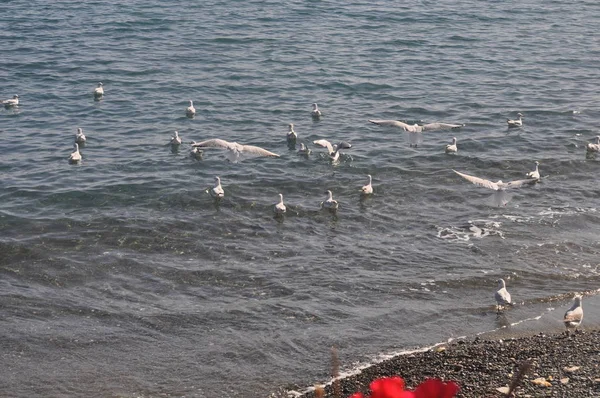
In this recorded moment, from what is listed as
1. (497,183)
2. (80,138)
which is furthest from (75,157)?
(497,183)

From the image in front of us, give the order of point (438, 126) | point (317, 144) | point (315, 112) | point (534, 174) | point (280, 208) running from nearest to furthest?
1. point (280, 208)
2. point (534, 174)
3. point (317, 144)
4. point (438, 126)
5. point (315, 112)

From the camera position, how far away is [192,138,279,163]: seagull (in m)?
24.4

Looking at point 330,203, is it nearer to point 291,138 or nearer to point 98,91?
point 291,138

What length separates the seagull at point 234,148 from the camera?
24.4 metres

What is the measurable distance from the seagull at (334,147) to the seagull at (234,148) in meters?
1.34

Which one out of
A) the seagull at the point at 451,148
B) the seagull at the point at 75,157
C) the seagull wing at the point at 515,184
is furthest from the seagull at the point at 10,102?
the seagull wing at the point at 515,184

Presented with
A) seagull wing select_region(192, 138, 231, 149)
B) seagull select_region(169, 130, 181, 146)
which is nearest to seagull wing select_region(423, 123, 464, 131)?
seagull wing select_region(192, 138, 231, 149)

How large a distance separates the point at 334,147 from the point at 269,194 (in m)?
3.01

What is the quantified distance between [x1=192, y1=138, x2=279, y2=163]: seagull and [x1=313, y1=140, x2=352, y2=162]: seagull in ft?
4.39

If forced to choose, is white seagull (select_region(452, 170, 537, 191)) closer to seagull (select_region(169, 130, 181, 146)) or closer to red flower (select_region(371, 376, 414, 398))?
seagull (select_region(169, 130, 181, 146))

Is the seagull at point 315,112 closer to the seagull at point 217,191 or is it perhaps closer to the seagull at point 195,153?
the seagull at point 195,153

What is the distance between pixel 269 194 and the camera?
2275 centimetres

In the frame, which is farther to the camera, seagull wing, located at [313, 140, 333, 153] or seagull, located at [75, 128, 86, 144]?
seagull, located at [75, 128, 86, 144]

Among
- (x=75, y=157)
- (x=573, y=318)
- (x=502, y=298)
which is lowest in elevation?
(x=75, y=157)
